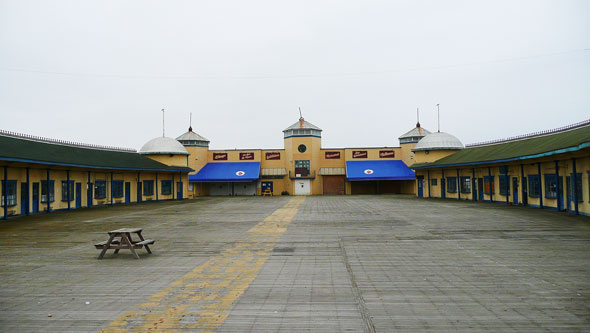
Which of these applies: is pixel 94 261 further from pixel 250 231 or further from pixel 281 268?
pixel 250 231

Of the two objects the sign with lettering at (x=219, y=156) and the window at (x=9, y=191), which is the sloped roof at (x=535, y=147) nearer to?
the sign with lettering at (x=219, y=156)

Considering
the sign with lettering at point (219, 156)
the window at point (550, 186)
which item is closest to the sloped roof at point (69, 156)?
the sign with lettering at point (219, 156)

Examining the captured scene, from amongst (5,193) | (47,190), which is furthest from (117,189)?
(5,193)

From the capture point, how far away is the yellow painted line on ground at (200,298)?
17.1 feet

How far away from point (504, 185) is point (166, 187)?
3201 cm

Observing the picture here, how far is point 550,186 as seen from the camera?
22.4 metres

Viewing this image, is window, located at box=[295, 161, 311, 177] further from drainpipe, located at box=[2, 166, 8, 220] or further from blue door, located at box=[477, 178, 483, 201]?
drainpipe, located at box=[2, 166, 8, 220]

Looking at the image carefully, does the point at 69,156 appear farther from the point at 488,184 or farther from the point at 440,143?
the point at 440,143

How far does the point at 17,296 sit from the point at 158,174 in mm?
34277

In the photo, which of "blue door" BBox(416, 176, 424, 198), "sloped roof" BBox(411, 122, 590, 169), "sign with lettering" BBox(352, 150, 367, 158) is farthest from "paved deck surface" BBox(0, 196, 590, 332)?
"sign with lettering" BBox(352, 150, 367, 158)

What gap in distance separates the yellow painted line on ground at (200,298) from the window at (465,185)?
27.8 meters

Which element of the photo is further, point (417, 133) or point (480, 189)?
point (417, 133)

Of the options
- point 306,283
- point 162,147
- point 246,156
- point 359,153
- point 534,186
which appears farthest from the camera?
point 246,156

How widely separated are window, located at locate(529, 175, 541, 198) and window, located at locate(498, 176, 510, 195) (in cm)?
230
